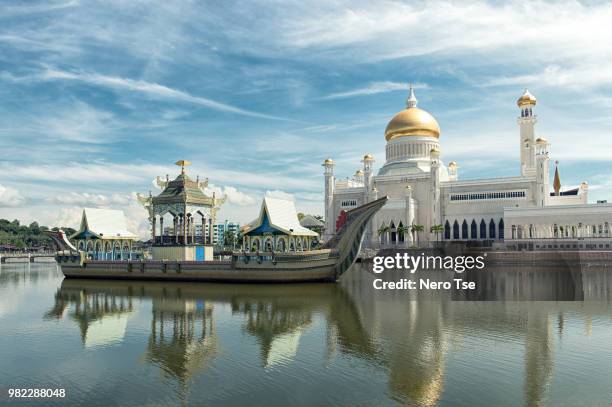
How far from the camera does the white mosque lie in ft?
202

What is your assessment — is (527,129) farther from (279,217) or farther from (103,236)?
(103,236)

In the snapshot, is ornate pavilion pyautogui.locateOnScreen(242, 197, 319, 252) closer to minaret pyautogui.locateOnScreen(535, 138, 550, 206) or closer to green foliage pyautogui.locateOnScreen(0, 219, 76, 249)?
minaret pyautogui.locateOnScreen(535, 138, 550, 206)

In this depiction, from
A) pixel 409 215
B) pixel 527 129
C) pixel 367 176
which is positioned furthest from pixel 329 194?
pixel 527 129

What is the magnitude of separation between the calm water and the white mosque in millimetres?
32200

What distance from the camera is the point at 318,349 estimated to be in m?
18.0

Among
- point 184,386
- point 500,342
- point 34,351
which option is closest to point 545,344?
point 500,342

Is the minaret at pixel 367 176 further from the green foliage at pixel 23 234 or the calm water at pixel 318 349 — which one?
the green foliage at pixel 23 234

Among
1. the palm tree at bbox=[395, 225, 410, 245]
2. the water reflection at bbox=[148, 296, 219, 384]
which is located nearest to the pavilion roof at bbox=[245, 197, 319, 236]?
the water reflection at bbox=[148, 296, 219, 384]

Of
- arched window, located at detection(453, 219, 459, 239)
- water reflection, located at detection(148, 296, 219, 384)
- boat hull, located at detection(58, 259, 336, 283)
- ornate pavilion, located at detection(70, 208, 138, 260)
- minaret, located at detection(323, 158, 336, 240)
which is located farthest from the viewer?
minaret, located at detection(323, 158, 336, 240)

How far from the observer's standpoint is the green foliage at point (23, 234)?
131 metres

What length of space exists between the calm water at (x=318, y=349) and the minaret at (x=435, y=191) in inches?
1629

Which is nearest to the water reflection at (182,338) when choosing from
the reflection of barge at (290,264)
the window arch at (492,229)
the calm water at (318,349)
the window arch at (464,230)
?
the calm water at (318,349)

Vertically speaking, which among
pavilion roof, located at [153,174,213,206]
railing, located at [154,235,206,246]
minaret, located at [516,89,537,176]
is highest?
minaret, located at [516,89,537,176]

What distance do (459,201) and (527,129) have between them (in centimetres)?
1527
